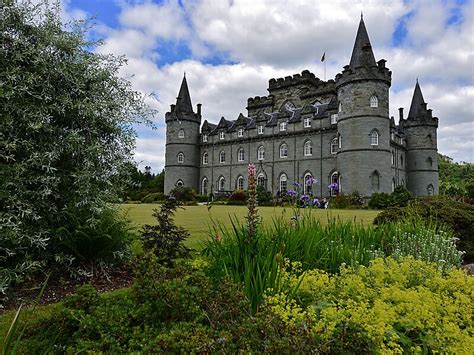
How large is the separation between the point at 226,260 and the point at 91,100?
3.40 m

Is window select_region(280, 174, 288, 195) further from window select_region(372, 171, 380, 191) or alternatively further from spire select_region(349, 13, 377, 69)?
spire select_region(349, 13, 377, 69)

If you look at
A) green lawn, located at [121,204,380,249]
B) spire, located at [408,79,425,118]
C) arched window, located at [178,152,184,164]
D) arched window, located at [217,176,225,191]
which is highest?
spire, located at [408,79,425,118]

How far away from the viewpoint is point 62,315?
2.50 m

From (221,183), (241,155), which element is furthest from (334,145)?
(221,183)

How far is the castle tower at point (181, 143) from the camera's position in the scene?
4878cm

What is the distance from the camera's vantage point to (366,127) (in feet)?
110

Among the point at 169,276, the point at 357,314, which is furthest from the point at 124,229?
the point at 357,314

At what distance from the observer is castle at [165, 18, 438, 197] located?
33.6 meters

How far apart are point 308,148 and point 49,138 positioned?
1477 inches

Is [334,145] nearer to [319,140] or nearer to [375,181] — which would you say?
[319,140]

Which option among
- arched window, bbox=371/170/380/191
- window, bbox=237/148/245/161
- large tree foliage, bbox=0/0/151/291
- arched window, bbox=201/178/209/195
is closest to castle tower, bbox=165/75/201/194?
arched window, bbox=201/178/209/195

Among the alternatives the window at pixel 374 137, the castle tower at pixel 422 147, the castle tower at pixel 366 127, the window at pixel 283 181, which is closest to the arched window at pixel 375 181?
the castle tower at pixel 366 127

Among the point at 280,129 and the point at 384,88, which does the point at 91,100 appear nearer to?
the point at 384,88

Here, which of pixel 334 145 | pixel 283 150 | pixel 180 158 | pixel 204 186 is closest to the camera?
pixel 334 145
